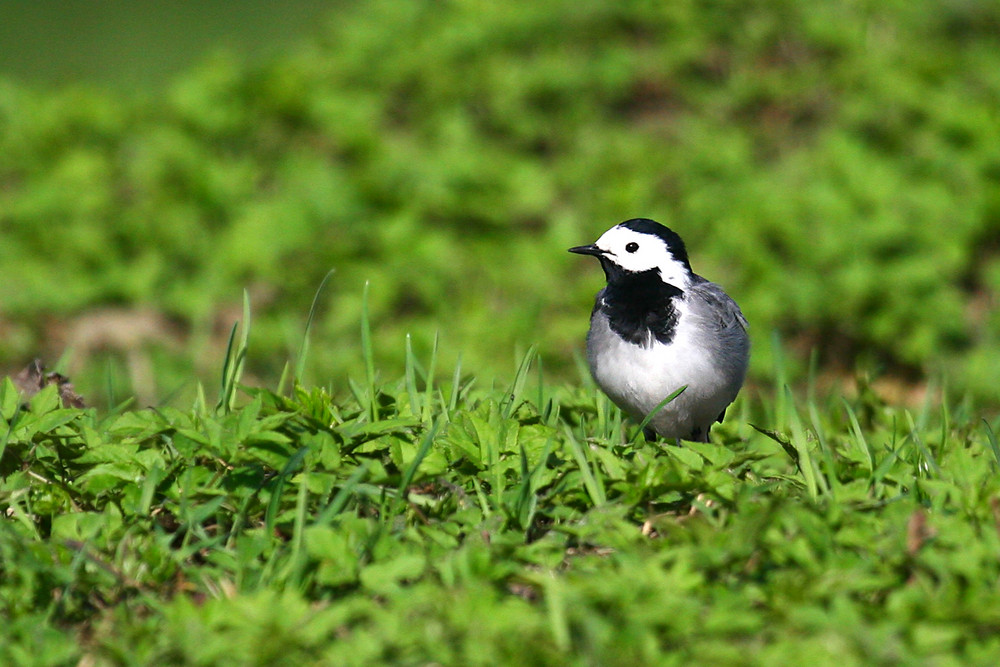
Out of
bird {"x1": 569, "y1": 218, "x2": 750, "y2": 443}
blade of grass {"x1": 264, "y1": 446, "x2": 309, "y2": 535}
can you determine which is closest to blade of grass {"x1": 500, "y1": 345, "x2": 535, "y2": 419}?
bird {"x1": 569, "y1": 218, "x2": 750, "y2": 443}

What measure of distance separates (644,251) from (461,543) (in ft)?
4.85

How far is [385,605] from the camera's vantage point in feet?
9.64

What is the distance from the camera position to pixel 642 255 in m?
4.24

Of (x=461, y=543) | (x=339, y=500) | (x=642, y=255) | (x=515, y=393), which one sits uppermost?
(x=642, y=255)

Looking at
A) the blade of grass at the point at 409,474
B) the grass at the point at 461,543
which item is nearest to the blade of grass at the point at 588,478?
the grass at the point at 461,543

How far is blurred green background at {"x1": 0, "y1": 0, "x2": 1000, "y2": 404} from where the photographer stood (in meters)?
7.57

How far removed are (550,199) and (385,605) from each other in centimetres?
567

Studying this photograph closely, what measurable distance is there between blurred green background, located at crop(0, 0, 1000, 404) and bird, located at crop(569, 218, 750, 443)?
97.8 inches

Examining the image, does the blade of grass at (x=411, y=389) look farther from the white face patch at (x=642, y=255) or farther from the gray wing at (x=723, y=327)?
the gray wing at (x=723, y=327)

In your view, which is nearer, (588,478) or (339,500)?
(339,500)

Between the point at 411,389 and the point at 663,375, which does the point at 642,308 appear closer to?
the point at 663,375

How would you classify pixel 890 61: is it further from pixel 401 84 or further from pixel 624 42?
pixel 401 84

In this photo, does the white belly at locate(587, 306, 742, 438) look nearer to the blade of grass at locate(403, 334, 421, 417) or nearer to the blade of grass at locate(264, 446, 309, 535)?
the blade of grass at locate(403, 334, 421, 417)

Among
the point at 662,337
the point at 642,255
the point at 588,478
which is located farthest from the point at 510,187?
the point at 588,478
